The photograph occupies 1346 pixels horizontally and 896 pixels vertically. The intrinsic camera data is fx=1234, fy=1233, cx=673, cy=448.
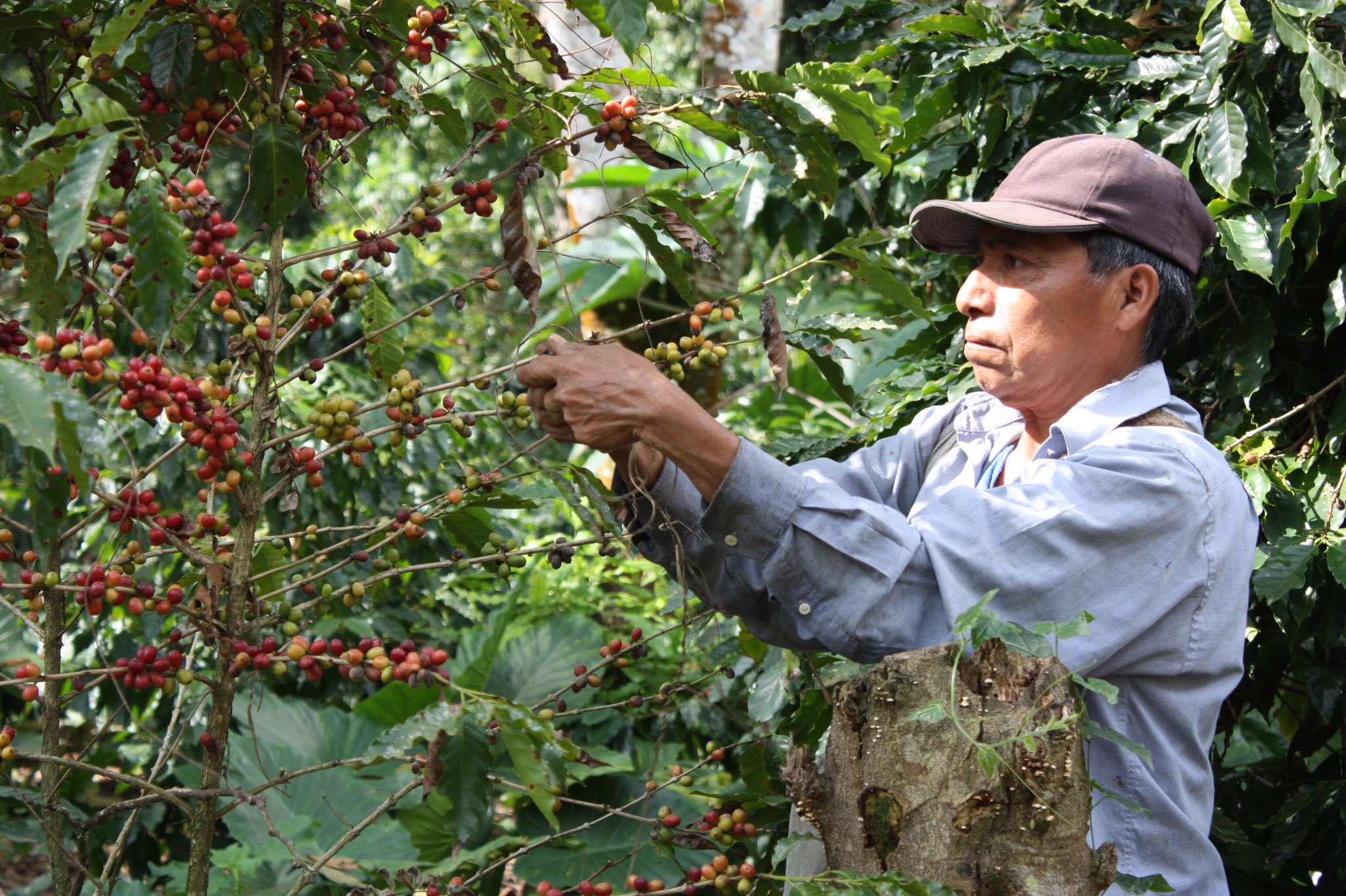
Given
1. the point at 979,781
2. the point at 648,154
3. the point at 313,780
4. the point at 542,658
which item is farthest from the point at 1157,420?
the point at 313,780

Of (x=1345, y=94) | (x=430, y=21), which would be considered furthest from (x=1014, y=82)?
(x=430, y=21)

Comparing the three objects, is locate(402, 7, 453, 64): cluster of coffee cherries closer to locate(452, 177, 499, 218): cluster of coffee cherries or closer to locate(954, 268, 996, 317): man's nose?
locate(452, 177, 499, 218): cluster of coffee cherries

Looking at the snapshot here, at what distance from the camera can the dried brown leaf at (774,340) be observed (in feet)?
5.47

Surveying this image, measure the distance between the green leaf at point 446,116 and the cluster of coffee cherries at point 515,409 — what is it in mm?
426

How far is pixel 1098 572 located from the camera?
1.47 meters

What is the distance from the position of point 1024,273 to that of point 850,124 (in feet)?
1.10

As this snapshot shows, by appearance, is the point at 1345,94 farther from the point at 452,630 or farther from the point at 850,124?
the point at 452,630

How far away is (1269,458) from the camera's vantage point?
2350mm

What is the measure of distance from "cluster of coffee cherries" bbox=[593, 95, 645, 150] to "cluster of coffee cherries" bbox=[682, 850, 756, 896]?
956 millimetres

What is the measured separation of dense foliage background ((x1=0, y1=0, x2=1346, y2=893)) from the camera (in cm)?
151

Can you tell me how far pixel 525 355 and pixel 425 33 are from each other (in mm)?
1232

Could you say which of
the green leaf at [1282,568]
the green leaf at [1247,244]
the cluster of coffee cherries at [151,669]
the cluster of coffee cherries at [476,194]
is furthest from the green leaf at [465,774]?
the green leaf at [1247,244]

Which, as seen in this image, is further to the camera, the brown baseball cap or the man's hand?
the brown baseball cap

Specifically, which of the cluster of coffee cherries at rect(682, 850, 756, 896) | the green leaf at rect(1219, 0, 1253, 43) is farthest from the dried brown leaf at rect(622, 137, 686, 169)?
the green leaf at rect(1219, 0, 1253, 43)
